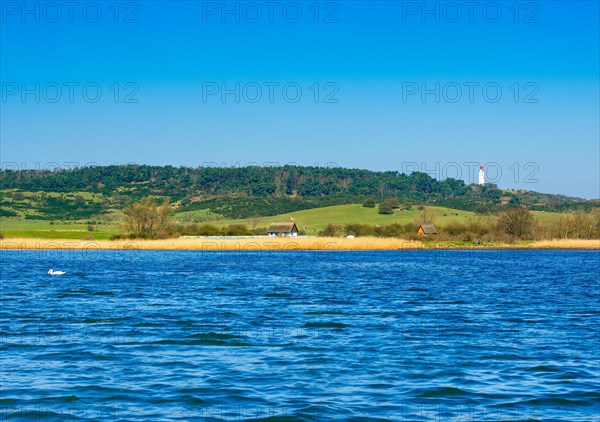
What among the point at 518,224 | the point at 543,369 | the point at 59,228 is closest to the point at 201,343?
the point at 543,369

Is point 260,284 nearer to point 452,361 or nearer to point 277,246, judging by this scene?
point 452,361

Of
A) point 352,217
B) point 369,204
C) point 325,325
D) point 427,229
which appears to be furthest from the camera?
point 369,204

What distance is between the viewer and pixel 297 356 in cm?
1878

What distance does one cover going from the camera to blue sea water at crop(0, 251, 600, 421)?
1398 cm

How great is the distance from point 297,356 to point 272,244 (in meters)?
87.4

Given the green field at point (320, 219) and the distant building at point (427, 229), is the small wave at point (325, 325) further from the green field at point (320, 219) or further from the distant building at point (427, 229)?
the green field at point (320, 219)

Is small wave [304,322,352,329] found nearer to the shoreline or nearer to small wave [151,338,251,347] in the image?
small wave [151,338,251,347]

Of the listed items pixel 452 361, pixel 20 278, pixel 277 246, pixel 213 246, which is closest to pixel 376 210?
pixel 277 246

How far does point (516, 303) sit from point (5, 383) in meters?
23.2

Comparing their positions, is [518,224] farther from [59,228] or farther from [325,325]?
[325,325]

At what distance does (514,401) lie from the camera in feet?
47.2

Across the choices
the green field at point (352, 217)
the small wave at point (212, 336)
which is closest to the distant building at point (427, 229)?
the green field at point (352, 217)

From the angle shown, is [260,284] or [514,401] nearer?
[514,401]

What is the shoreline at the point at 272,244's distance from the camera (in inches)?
3711
